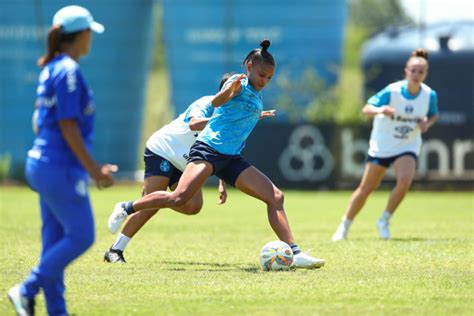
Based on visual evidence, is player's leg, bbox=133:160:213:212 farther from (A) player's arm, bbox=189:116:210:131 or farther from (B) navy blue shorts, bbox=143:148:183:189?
(B) navy blue shorts, bbox=143:148:183:189

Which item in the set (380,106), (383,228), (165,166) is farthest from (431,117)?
(165,166)

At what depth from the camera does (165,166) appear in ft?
35.8

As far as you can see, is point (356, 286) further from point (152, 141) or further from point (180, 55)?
point (180, 55)

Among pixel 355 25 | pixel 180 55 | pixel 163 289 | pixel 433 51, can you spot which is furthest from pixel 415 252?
pixel 355 25

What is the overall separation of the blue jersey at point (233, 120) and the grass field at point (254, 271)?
119cm

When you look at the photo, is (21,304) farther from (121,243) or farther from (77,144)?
(121,243)

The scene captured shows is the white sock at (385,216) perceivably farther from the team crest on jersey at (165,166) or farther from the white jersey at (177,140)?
the team crest on jersey at (165,166)

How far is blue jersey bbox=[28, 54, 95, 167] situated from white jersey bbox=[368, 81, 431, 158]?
24.9ft

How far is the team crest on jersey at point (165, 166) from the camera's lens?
1091cm

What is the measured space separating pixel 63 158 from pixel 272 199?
3519 millimetres

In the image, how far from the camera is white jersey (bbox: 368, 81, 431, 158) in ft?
45.7

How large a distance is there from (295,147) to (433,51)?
5940 mm

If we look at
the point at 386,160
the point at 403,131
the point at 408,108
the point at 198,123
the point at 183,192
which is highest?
the point at 198,123

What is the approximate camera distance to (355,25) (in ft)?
220
